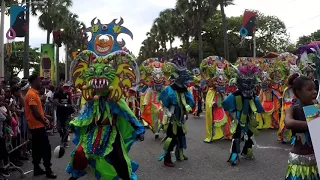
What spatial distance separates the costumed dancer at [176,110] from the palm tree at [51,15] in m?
24.1

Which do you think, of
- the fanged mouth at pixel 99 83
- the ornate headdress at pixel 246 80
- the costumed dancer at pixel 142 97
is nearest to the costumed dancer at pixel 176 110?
the ornate headdress at pixel 246 80

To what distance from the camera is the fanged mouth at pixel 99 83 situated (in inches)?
207

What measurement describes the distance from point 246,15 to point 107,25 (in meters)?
18.4

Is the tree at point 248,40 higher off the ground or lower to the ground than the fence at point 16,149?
higher

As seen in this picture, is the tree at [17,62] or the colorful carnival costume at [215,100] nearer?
the colorful carnival costume at [215,100]

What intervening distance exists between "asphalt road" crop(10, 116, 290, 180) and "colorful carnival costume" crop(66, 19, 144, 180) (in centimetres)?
162

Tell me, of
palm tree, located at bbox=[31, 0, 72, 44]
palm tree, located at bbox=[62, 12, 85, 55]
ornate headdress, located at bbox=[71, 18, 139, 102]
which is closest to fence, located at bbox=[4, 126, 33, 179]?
ornate headdress, located at bbox=[71, 18, 139, 102]

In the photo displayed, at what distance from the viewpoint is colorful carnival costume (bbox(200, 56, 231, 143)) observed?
1055cm

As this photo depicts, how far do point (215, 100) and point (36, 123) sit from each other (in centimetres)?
540

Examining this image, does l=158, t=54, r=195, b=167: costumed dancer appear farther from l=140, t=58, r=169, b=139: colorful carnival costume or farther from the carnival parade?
l=140, t=58, r=169, b=139: colorful carnival costume

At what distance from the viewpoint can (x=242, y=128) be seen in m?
7.90

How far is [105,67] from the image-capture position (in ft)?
17.7

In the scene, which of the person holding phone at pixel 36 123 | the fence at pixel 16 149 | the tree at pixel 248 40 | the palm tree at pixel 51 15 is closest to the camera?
the person holding phone at pixel 36 123

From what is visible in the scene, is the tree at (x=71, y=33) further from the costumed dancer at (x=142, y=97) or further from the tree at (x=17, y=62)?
the costumed dancer at (x=142, y=97)
